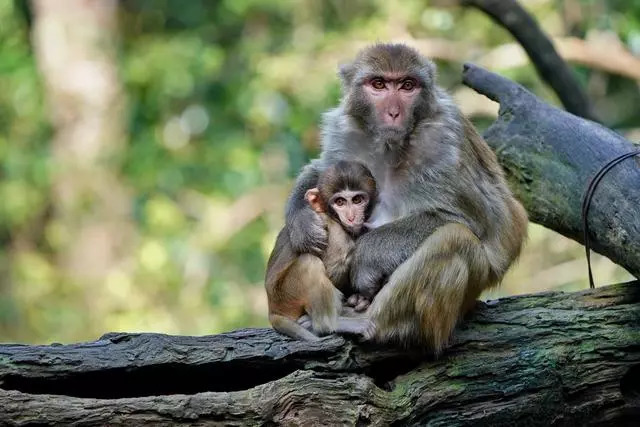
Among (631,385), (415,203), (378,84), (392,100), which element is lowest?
(631,385)

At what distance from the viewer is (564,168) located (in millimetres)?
5773

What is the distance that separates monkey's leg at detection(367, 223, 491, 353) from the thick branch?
293 cm

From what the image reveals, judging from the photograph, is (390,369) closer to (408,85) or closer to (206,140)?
(408,85)

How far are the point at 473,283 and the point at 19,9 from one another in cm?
1170

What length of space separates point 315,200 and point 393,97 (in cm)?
63

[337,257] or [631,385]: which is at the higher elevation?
[337,257]

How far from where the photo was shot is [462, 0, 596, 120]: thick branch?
7184mm

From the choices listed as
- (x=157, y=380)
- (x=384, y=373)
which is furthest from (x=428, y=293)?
(x=157, y=380)

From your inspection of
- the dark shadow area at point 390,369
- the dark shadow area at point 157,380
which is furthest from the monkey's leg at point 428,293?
the dark shadow area at point 157,380

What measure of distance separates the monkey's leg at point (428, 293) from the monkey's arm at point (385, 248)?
116 mm

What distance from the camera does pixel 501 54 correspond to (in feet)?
34.2

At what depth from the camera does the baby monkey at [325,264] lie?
15.7ft

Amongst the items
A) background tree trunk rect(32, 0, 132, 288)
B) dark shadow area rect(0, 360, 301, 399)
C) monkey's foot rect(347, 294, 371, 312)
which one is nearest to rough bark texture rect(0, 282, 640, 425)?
dark shadow area rect(0, 360, 301, 399)

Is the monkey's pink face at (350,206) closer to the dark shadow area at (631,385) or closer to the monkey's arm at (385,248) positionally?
the monkey's arm at (385,248)
